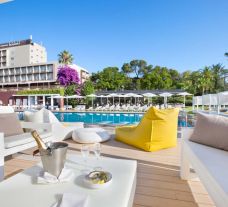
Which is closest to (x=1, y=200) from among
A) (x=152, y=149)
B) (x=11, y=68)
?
(x=152, y=149)

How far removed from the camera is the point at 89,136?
12.8 ft

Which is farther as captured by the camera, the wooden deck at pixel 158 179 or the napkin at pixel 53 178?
the wooden deck at pixel 158 179

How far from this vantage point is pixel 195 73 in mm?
32250

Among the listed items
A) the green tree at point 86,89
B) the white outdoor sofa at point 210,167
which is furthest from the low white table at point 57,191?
the green tree at point 86,89

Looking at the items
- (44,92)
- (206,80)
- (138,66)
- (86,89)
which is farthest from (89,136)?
(138,66)

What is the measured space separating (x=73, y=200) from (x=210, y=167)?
1030 millimetres

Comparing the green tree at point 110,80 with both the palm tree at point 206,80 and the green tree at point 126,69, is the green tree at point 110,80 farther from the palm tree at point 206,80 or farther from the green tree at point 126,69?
the palm tree at point 206,80

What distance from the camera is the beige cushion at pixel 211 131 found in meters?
2.06

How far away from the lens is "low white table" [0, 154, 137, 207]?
3.64ft

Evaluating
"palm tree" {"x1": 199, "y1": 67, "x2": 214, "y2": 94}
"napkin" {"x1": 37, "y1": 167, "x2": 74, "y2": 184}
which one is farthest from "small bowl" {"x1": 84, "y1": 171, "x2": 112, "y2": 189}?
"palm tree" {"x1": 199, "y1": 67, "x2": 214, "y2": 94}

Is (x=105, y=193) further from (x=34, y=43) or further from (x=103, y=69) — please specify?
(x=34, y=43)

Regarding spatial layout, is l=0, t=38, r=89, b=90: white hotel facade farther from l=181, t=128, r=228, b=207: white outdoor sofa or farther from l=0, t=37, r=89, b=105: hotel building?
l=181, t=128, r=228, b=207: white outdoor sofa

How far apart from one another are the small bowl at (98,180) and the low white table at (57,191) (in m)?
0.02

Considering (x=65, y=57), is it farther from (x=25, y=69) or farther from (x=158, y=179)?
(x=158, y=179)
